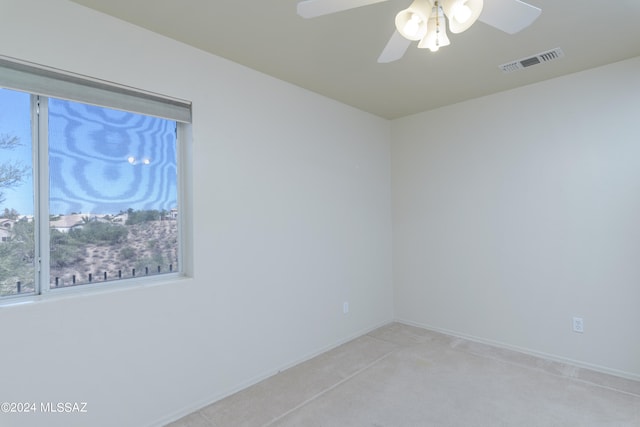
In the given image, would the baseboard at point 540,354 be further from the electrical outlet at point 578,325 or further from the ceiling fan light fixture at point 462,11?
the ceiling fan light fixture at point 462,11

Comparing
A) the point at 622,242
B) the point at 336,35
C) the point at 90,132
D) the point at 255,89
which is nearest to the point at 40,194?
the point at 90,132

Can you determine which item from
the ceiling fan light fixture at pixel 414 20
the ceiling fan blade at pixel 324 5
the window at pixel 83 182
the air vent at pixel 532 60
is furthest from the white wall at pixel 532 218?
the window at pixel 83 182

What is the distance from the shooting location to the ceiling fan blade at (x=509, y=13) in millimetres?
1233

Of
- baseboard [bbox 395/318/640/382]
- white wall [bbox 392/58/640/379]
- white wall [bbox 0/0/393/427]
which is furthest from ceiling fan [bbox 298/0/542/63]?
baseboard [bbox 395/318/640/382]

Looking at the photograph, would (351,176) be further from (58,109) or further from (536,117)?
(58,109)

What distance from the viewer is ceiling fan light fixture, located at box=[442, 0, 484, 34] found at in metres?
1.26

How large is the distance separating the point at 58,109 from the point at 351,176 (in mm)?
2555

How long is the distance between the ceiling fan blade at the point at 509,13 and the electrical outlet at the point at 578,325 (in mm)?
2662

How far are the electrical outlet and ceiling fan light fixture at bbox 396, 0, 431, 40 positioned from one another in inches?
113

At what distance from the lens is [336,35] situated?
2158 mm

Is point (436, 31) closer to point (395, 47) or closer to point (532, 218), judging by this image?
point (395, 47)

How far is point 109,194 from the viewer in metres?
2.10

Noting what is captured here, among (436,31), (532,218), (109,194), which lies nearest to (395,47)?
(436,31)

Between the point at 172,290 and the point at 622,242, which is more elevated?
the point at 622,242
